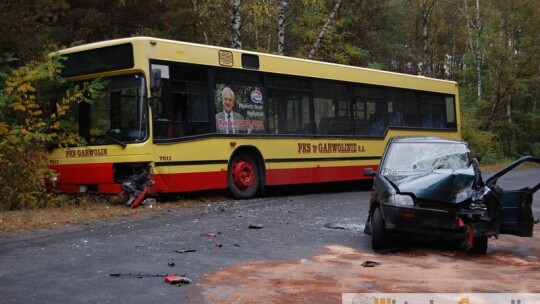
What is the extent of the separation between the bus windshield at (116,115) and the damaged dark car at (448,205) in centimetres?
515

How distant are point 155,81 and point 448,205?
20.5 feet

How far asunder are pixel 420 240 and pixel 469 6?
1610 inches

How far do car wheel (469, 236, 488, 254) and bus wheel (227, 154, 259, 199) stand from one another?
6.39 m

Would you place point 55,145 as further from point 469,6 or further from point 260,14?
point 469,6

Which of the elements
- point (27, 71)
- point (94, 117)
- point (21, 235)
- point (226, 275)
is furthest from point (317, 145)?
point (226, 275)

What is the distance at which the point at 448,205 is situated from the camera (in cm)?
784

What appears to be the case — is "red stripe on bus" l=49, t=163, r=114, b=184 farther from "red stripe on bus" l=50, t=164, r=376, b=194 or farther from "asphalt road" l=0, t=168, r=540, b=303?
"asphalt road" l=0, t=168, r=540, b=303

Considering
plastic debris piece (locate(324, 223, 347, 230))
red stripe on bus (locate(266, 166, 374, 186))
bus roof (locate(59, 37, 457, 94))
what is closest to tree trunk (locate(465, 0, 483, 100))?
bus roof (locate(59, 37, 457, 94))

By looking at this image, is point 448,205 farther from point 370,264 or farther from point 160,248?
point 160,248

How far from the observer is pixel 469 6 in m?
46.1

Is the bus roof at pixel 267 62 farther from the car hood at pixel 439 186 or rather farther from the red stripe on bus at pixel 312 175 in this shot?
the car hood at pixel 439 186

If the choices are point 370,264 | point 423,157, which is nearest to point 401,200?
point 370,264

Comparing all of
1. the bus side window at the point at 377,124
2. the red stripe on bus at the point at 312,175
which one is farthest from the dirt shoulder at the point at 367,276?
the bus side window at the point at 377,124

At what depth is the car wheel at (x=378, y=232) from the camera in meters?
8.23
